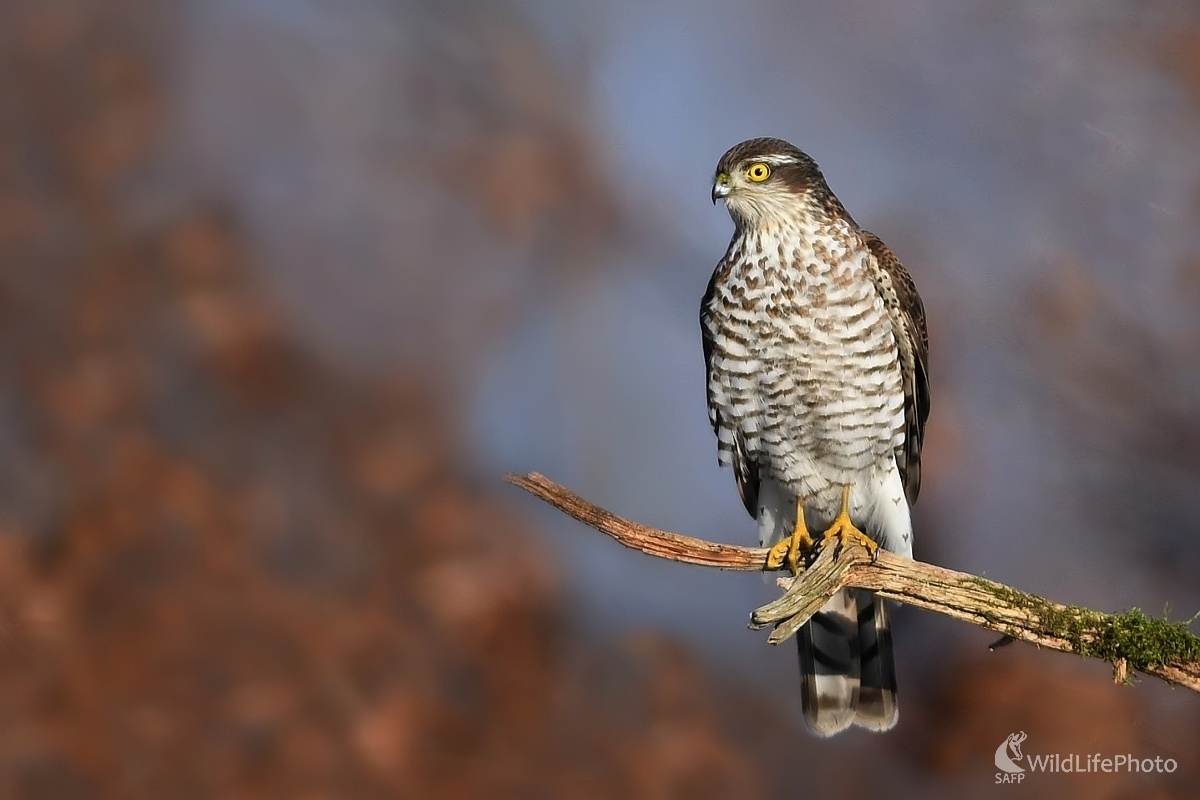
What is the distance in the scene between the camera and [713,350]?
380cm

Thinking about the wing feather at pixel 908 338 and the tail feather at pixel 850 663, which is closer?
the wing feather at pixel 908 338

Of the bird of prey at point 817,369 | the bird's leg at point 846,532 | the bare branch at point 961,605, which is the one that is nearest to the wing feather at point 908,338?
the bird of prey at point 817,369

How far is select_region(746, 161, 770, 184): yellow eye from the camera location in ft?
11.9

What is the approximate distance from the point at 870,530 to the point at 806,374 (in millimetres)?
814

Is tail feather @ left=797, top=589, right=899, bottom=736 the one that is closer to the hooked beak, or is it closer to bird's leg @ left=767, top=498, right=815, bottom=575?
bird's leg @ left=767, top=498, right=815, bottom=575

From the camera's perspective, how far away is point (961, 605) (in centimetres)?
307

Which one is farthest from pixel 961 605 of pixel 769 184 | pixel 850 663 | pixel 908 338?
pixel 769 184

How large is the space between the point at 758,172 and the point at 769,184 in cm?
5

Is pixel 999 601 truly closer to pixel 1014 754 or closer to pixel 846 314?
pixel 1014 754

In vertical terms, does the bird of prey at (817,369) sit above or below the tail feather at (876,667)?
above

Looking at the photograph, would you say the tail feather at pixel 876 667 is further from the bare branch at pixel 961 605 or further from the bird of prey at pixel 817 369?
the bare branch at pixel 961 605

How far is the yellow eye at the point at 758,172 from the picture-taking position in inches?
143

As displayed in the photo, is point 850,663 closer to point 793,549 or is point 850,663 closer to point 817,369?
point 793,549

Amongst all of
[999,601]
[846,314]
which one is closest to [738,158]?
[846,314]
